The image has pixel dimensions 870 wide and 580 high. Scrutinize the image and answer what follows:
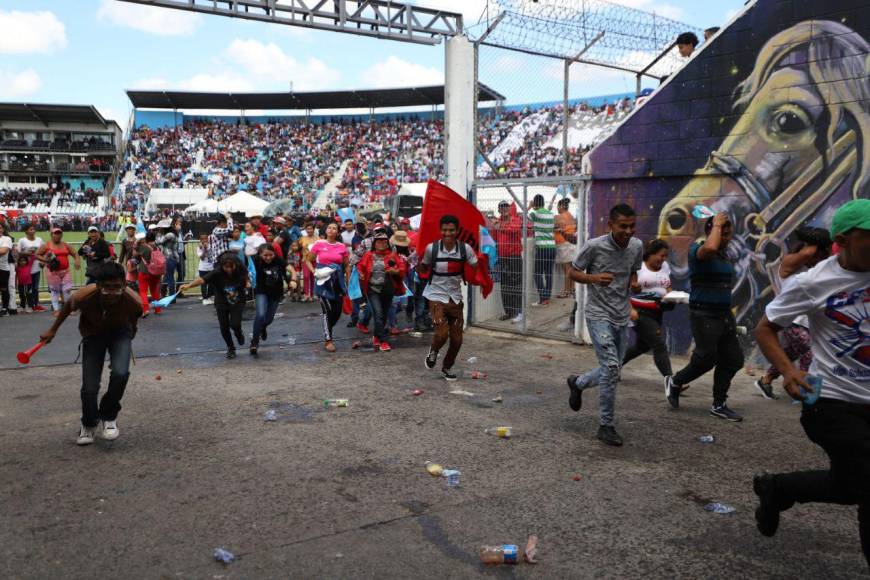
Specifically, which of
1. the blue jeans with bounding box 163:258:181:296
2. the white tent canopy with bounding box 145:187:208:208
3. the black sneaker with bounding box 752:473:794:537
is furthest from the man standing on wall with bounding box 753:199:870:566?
the white tent canopy with bounding box 145:187:208:208

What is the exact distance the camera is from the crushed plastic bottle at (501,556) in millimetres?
3336

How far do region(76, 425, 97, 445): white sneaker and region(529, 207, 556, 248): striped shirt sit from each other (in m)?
6.43

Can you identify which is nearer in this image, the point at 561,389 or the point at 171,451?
the point at 171,451

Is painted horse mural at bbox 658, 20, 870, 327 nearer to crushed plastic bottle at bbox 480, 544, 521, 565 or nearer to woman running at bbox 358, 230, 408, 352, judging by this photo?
woman running at bbox 358, 230, 408, 352

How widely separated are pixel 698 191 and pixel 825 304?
5680 mm

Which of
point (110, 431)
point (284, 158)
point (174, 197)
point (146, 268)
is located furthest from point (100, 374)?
point (284, 158)

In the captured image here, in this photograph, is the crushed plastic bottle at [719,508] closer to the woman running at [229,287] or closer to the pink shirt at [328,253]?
the woman running at [229,287]

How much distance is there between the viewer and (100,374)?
209 inches

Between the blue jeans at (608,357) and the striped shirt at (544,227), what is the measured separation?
15.0ft

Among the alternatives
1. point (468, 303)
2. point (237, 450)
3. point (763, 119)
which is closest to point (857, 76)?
point (763, 119)

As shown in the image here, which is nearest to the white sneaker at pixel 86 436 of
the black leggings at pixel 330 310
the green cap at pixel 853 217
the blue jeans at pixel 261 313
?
the blue jeans at pixel 261 313

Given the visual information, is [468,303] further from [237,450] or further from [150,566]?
[150,566]

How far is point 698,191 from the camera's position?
830 cm

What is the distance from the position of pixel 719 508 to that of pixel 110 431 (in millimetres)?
4163
